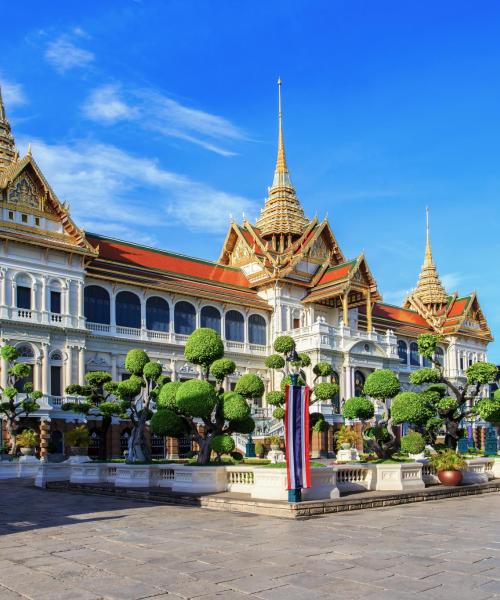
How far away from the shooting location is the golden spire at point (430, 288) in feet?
234

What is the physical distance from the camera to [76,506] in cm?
1858

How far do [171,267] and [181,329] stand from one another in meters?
5.23

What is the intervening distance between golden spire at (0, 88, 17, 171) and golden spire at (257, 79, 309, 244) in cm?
2090

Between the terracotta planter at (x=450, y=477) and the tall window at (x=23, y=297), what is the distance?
24.8m

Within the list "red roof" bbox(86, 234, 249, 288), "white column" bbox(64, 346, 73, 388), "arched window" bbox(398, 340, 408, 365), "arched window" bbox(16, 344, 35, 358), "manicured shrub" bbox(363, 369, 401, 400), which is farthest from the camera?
"arched window" bbox(398, 340, 408, 365)

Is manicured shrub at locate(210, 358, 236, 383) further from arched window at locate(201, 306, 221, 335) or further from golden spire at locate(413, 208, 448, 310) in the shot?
golden spire at locate(413, 208, 448, 310)

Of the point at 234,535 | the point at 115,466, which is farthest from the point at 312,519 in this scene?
the point at 115,466

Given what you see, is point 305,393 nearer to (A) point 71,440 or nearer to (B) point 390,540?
(B) point 390,540

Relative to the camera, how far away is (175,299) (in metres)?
46.1

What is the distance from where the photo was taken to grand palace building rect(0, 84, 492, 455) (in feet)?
126

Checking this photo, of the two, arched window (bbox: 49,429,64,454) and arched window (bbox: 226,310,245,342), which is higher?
arched window (bbox: 226,310,245,342)

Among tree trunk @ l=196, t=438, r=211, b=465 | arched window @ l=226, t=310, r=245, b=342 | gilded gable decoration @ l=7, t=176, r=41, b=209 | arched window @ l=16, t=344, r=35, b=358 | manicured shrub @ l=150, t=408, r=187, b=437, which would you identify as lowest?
tree trunk @ l=196, t=438, r=211, b=465

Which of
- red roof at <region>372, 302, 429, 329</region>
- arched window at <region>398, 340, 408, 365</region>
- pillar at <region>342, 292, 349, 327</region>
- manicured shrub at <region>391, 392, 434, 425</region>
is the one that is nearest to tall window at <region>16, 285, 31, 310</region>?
pillar at <region>342, 292, 349, 327</region>

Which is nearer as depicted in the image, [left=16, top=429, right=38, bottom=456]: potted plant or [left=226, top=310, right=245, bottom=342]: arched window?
[left=16, top=429, right=38, bottom=456]: potted plant
